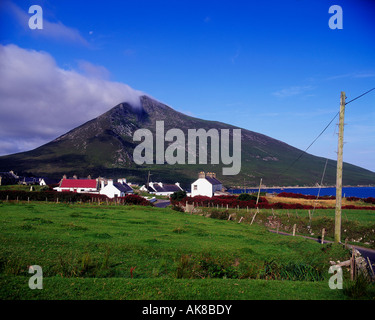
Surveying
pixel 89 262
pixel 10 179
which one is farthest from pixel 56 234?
pixel 10 179

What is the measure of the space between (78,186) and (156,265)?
9249cm

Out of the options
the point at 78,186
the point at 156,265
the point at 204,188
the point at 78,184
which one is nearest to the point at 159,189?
the point at 78,184

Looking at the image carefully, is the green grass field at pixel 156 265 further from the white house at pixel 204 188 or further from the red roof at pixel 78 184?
the red roof at pixel 78 184

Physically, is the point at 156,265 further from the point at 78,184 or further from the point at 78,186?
the point at 78,184

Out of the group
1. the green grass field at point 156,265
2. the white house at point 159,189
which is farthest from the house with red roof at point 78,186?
the green grass field at point 156,265

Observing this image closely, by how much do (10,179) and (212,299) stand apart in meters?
153

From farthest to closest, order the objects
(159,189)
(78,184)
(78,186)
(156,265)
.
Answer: (159,189) < (78,184) < (78,186) < (156,265)

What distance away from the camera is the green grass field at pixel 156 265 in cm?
1082

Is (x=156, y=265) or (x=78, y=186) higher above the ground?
(x=78, y=186)

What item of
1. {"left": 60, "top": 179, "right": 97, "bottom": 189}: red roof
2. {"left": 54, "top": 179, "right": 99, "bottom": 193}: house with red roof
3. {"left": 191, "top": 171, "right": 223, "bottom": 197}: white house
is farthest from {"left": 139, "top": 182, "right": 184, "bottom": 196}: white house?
{"left": 191, "top": 171, "right": 223, "bottom": 197}: white house

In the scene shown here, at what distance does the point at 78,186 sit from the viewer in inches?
3999

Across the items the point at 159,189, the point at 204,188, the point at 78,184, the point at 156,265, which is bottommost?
the point at 159,189
